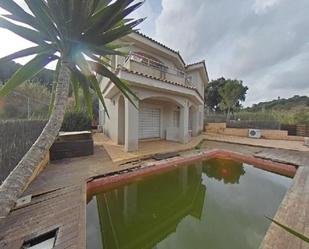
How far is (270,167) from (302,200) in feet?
13.6

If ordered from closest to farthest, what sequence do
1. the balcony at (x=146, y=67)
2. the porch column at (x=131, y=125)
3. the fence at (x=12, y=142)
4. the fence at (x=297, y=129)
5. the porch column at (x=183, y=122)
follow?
the fence at (x=12, y=142) → the porch column at (x=131, y=125) → the balcony at (x=146, y=67) → the porch column at (x=183, y=122) → the fence at (x=297, y=129)

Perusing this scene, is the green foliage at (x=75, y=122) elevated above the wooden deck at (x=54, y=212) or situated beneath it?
elevated above

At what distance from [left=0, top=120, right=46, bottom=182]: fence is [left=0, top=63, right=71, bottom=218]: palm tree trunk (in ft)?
9.43

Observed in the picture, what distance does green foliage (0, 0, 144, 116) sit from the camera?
275cm

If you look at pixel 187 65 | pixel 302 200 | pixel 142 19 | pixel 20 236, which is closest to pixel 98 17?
pixel 142 19

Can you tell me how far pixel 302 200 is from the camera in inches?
170

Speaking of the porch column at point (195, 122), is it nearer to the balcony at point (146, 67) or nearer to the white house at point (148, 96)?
the white house at point (148, 96)

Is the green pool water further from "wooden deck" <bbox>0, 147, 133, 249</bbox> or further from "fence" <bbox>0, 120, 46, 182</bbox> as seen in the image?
"fence" <bbox>0, 120, 46, 182</bbox>

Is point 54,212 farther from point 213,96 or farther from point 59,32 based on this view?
point 213,96

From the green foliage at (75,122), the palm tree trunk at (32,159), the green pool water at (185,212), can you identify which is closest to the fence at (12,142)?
the green pool water at (185,212)

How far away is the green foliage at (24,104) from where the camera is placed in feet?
Result: 36.9

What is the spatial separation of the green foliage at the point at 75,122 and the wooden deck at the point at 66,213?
989 cm

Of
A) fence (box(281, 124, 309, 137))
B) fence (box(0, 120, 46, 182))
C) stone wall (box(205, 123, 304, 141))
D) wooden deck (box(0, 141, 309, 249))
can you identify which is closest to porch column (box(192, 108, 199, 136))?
stone wall (box(205, 123, 304, 141))

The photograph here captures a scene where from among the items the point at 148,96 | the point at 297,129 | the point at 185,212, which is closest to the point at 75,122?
the point at 148,96
